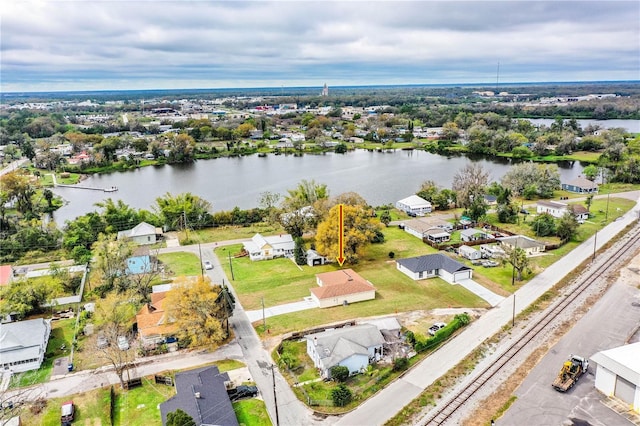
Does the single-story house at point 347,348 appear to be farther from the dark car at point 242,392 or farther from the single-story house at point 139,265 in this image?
the single-story house at point 139,265

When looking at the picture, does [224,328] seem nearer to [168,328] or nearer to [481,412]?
[168,328]

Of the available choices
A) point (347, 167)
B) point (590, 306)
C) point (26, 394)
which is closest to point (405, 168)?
point (347, 167)

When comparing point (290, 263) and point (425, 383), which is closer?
point (425, 383)

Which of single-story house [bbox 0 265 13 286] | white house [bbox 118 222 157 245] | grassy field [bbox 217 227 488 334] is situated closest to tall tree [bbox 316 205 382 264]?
grassy field [bbox 217 227 488 334]

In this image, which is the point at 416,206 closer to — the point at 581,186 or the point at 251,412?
the point at 581,186

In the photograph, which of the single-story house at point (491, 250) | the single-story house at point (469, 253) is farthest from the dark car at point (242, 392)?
the single-story house at point (469, 253)
